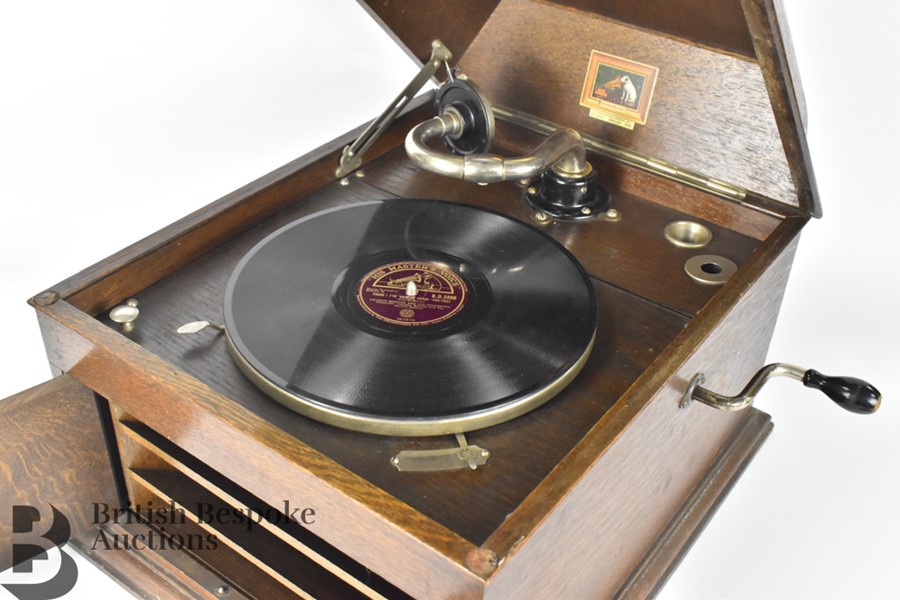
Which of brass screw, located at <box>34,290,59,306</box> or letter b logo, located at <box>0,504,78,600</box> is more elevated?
brass screw, located at <box>34,290,59,306</box>

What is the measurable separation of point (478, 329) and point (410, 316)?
0.35 ft

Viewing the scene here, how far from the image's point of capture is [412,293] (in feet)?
5.50

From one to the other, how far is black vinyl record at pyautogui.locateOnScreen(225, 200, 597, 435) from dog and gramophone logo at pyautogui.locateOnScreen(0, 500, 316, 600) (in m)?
0.28

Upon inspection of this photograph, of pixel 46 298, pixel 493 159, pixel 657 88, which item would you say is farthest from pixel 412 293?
pixel 657 88

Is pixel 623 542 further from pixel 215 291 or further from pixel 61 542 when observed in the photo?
pixel 61 542

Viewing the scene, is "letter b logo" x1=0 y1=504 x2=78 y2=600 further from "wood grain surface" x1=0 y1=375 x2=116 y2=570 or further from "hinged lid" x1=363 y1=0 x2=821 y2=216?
"hinged lid" x1=363 y1=0 x2=821 y2=216

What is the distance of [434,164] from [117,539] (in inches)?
31.9

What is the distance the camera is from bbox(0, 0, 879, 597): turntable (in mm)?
1399

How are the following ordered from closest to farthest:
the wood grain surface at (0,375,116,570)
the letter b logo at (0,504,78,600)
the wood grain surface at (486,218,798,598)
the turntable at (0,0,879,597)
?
the wood grain surface at (486,218,798,598) < the turntable at (0,0,879,597) < the wood grain surface at (0,375,116,570) < the letter b logo at (0,504,78,600)

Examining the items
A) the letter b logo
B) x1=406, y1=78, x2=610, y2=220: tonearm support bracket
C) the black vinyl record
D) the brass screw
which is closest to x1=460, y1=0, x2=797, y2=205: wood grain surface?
x1=406, y1=78, x2=610, y2=220: tonearm support bracket

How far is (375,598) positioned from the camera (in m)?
1.42

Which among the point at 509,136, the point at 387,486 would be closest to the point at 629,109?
the point at 509,136

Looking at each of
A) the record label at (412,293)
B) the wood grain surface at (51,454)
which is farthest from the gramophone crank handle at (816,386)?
the wood grain surface at (51,454)

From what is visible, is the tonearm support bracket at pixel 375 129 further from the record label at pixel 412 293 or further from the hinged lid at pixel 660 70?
the record label at pixel 412 293
